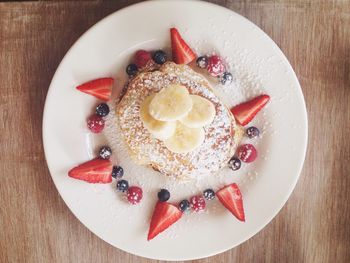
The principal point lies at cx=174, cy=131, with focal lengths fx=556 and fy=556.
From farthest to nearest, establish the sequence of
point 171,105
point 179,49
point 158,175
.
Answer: point 158,175 → point 179,49 → point 171,105

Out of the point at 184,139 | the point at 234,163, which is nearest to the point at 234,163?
the point at 234,163

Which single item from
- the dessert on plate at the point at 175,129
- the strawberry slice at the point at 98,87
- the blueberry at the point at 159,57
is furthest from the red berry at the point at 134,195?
the blueberry at the point at 159,57

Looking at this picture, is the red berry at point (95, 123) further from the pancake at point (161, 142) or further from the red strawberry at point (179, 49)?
the red strawberry at point (179, 49)

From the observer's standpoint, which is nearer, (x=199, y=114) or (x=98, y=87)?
(x=199, y=114)

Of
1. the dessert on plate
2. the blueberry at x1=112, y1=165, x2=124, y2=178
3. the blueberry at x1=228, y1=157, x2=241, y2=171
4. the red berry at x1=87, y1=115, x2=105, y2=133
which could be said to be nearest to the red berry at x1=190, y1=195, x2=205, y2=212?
the dessert on plate

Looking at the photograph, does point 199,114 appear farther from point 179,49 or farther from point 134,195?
point 134,195

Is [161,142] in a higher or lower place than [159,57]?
lower

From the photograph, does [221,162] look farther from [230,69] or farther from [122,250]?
[122,250]
